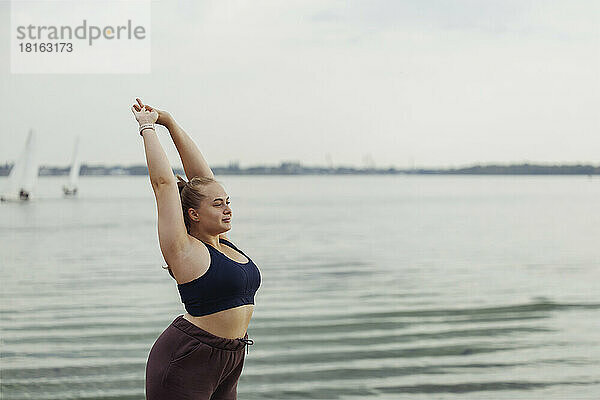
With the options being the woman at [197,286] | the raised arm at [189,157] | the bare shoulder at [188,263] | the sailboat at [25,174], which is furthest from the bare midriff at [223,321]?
the sailboat at [25,174]

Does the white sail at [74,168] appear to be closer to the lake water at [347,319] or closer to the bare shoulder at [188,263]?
the lake water at [347,319]

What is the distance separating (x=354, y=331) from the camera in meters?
7.18

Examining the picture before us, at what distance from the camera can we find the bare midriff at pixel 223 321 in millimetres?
2359

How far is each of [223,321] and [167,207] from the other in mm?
338

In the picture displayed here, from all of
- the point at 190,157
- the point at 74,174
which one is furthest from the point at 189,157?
the point at 74,174

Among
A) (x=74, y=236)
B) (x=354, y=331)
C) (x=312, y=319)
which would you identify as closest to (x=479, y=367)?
(x=354, y=331)

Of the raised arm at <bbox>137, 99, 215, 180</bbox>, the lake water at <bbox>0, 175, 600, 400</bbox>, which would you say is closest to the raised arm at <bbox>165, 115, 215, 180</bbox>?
the raised arm at <bbox>137, 99, 215, 180</bbox>

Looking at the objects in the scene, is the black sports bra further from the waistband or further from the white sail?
the white sail

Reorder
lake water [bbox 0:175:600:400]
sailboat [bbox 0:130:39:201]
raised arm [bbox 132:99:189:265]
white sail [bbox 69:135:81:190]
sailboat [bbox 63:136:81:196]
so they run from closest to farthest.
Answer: raised arm [bbox 132:99:189:265], lake water [bbox 0:175:600:400], sailboat [bbox 0:130:39:201], white sail [bbox 69:135:81:190], sailboat [bbox 63:136:81:196]

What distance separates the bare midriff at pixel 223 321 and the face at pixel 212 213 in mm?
220

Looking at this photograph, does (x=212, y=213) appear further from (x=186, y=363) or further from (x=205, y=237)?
(x=186, y=363)

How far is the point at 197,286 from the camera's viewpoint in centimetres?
231

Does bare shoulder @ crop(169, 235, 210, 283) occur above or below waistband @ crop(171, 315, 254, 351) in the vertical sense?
above

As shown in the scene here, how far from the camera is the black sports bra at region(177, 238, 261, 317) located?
2.31 metres
